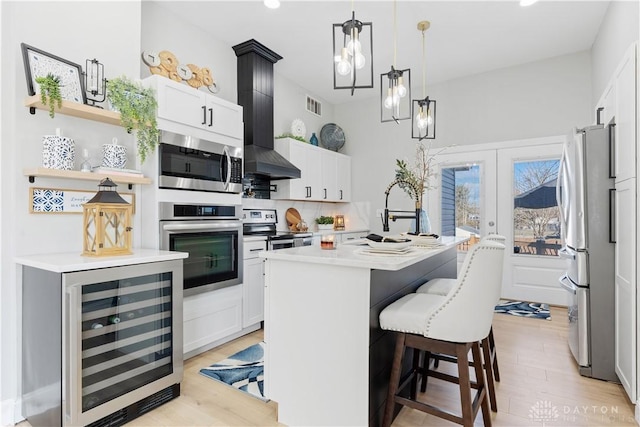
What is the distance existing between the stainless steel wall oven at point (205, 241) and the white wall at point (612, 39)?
131 inches

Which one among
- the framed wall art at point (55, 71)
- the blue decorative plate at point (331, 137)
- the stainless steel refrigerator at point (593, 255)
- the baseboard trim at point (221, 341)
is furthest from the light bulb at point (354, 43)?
A: the blue decorative plate at point (331, 137)

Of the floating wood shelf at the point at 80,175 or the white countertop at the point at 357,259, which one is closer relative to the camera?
the white countertop at the point at 357,259

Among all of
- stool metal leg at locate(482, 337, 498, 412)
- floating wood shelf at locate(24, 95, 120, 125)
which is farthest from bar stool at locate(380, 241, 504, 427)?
floating wood shelf at locate(24, 95, 120, 125)

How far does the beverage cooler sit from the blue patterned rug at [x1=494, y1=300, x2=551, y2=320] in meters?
3.78

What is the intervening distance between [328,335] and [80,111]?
2.00 m

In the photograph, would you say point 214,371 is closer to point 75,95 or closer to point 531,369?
point 75,95

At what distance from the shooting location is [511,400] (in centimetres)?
221

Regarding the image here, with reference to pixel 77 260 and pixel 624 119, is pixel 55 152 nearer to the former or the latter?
pixel 77 260

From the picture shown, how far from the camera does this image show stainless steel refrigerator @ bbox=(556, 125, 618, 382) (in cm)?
248

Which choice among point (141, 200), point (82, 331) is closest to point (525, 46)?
point (141, 200)

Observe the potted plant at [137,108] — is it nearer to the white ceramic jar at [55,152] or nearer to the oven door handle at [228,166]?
the white ceramic jar at [55,152]

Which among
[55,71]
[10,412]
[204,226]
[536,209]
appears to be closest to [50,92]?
[55,71]

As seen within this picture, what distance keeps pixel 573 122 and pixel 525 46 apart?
114 cm

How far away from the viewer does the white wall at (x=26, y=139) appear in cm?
196
